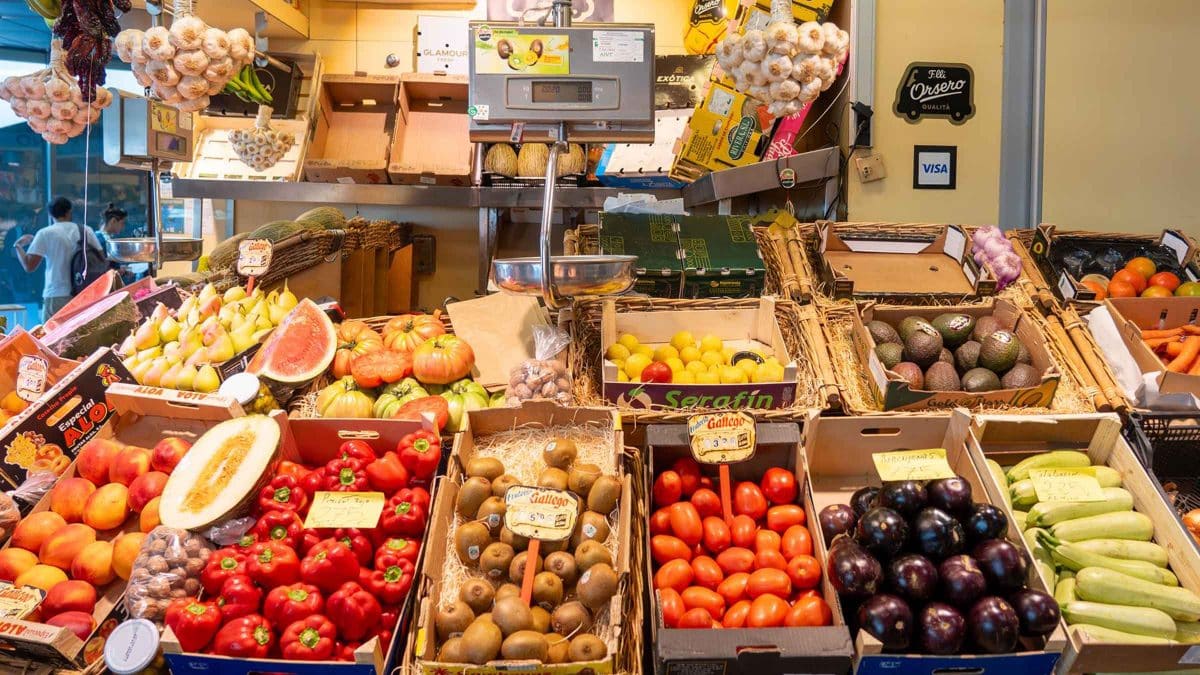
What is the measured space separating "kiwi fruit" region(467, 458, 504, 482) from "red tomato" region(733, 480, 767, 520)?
0.61 metres

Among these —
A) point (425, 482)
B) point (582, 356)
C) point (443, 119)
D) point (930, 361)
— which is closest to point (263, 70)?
point (443, 119)

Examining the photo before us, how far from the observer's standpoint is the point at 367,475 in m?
1.99

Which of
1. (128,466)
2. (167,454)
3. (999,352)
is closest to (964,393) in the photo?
(999,352)

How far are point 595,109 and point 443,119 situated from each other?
3.50 m

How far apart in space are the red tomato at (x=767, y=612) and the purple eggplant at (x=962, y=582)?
0.34 metres

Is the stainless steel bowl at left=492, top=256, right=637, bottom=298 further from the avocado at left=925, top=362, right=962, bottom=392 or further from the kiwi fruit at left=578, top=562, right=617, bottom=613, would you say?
the avocado at left=925, top=362, right=962, bottom=392

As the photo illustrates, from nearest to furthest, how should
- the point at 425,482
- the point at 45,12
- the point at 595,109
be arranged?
the point at 595,109 < the point at 425,482 < the point at 45,12

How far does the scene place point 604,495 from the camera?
1.85 meters

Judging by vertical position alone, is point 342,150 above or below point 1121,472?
above

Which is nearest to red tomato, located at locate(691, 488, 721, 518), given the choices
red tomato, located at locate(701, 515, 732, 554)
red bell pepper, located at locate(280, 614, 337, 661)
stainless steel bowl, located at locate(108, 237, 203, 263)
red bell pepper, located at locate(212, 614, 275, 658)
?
red tomato, located at locate(701, 515, 732, 554)

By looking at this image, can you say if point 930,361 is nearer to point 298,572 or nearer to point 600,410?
point 600,410

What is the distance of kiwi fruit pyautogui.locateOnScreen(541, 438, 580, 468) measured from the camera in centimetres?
196

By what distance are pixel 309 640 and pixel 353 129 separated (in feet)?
13.9

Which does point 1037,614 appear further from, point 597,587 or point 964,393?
point 597,587
